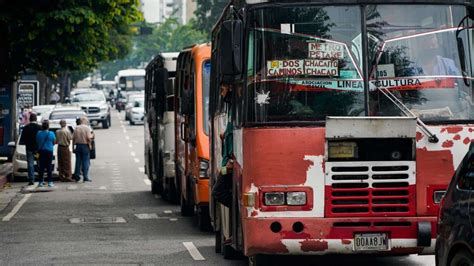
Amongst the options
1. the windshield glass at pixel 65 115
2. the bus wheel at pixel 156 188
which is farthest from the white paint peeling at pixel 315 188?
the windshield glass at pixel 65 115

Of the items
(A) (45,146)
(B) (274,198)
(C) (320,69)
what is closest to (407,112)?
(C) (320,69)

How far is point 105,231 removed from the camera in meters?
20.8

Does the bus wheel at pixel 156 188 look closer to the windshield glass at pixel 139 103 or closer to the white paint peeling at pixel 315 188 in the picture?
the white paint peeling at pixel 315 188

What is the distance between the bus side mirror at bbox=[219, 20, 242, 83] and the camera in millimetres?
12523

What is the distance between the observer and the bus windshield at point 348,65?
41.8ft

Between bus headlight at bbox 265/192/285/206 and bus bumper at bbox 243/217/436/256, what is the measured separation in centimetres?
14

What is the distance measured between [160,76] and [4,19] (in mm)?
7123


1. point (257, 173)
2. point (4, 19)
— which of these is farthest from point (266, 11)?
point (4, 19)

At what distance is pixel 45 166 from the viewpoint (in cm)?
3338

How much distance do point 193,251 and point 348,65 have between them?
17.0 ft

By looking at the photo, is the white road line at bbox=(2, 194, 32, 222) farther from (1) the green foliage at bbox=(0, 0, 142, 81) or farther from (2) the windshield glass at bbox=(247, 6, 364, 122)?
(2) the windshield glass at bbox=(247, 6, 364, 122)

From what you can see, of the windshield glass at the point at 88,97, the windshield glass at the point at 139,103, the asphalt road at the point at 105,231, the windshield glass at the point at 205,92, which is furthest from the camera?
the windshield glass at the point at 139,103

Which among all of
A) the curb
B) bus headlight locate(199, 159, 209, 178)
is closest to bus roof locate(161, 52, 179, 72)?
bus headlight locate(199, 159, 209, 178)

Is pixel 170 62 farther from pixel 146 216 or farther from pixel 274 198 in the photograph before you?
pixel 274 198
